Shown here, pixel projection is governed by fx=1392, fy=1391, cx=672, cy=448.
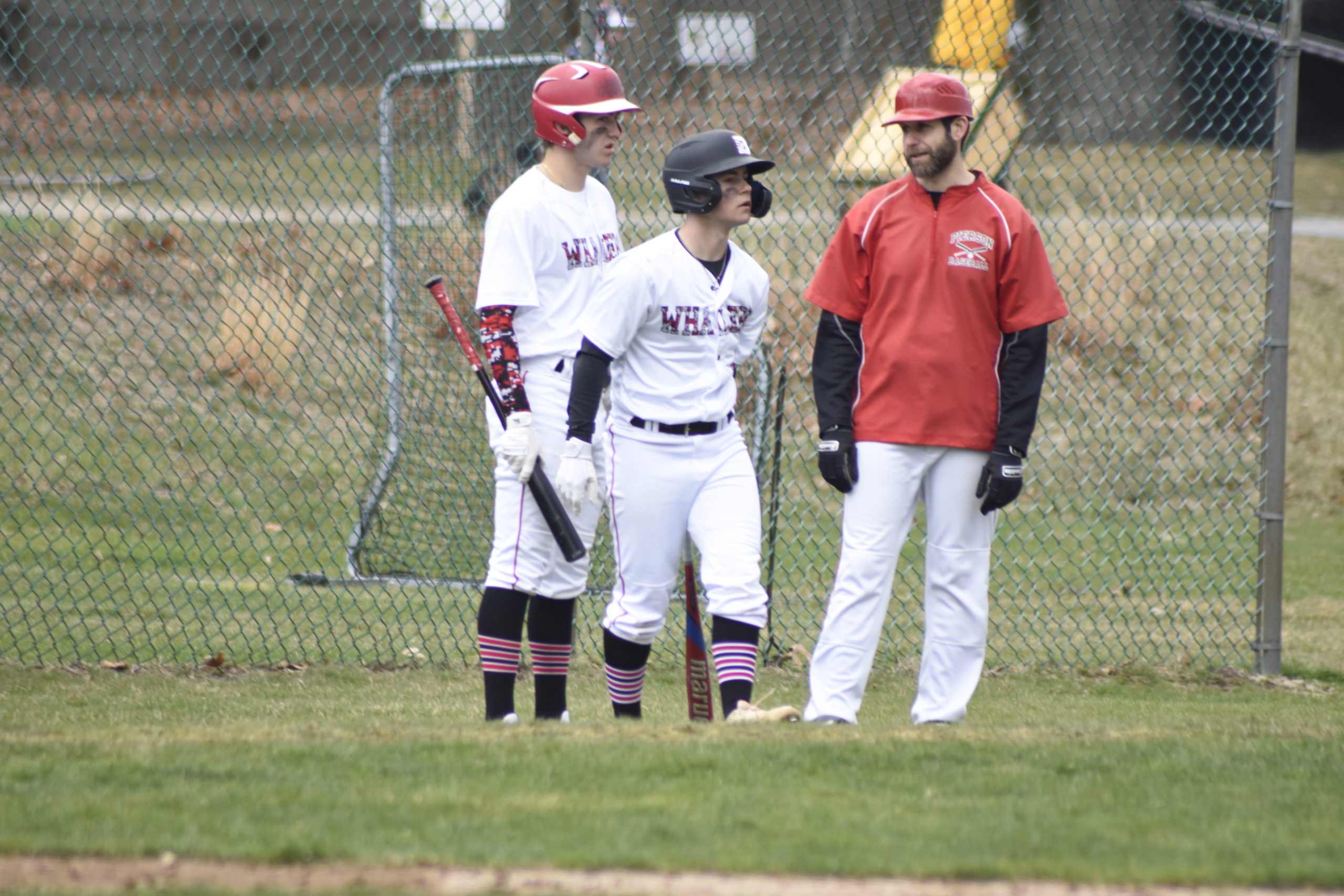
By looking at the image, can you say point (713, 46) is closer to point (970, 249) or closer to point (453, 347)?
point (453, 347)

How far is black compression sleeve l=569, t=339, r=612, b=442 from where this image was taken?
14.3 ft

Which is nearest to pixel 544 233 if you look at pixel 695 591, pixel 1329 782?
pixel 695 591

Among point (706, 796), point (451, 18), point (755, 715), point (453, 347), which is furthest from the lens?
point (453, 347)

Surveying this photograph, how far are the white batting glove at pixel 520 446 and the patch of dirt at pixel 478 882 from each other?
5.56 feet

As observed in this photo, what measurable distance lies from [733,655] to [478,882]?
1.72m

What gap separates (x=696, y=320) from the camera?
4426 millimetres

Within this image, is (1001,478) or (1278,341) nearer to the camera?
(1001,478)

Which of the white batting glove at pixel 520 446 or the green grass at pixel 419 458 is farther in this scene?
the green grass at pixel 419 458

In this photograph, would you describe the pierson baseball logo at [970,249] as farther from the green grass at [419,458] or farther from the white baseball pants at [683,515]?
the green grass at [419,458]

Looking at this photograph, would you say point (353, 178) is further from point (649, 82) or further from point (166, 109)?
point (649, 82)

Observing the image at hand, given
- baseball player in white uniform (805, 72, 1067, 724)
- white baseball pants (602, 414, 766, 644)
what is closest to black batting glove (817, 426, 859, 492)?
baseball player in white uniform (805, 72, 1067, 724)

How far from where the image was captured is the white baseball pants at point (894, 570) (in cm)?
447

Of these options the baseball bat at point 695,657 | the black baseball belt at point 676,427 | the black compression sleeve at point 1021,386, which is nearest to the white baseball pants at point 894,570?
the black compression sleeve at point 1021,386

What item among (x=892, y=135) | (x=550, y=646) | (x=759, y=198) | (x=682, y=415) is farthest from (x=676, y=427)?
(x=892, y=135)
